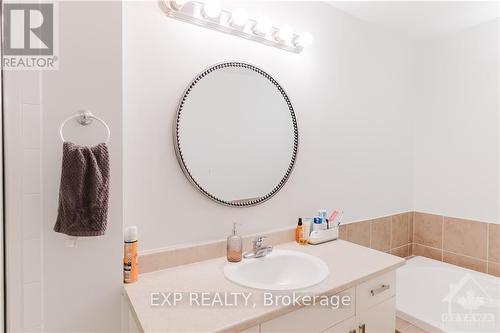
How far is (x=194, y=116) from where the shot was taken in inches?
53.7

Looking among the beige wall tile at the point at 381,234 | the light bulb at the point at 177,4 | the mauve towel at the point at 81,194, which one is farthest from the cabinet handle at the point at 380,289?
the light bulb at the point at 177,4

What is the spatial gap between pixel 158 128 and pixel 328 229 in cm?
112

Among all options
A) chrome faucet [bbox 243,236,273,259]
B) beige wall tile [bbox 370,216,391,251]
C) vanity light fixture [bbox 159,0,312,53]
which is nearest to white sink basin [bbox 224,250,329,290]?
chrome faucet [bbox 243,236,273,259]

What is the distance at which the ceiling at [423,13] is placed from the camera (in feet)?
6.04

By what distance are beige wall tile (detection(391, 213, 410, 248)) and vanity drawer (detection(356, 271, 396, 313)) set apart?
3.39ft

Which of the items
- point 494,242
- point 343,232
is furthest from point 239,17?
point 494,242

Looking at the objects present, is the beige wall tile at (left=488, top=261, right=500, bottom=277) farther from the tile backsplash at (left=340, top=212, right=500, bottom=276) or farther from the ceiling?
the ceiling

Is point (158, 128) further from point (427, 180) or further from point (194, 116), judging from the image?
point (427, 180)

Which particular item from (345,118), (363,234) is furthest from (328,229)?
(345,118)

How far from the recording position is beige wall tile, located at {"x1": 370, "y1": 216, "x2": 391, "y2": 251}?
7.10 feet

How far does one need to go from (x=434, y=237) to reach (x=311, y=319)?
181 cm

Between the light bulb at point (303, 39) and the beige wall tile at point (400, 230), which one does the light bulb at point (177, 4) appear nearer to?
the light bulb at point (303, 39)

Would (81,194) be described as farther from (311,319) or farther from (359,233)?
(359,233)

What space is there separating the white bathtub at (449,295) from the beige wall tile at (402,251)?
3.0 inches
